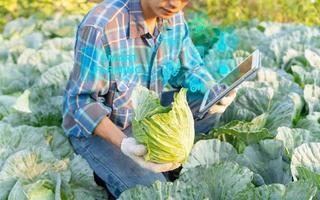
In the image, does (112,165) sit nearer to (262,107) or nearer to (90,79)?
(90,79)

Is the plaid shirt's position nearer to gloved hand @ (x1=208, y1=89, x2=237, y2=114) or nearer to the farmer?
the farmer

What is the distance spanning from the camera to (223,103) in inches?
108

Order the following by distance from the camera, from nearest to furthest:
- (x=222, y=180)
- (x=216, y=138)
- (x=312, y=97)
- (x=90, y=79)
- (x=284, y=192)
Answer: (x=284, y=192)
(x=222, y=180)
(x=90, y=79)
(x=216, y=138)
(x=312, y=97)

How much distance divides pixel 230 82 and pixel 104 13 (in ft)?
2.21

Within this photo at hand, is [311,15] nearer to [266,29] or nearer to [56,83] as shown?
[266,29]

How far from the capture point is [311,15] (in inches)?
261

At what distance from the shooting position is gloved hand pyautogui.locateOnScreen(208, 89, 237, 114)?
2.71m

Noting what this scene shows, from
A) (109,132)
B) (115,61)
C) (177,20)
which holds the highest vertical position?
(177,20)

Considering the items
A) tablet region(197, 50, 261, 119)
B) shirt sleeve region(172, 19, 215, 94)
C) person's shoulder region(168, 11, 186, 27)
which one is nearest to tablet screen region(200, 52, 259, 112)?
tablet region(197, 50, 261, 119)

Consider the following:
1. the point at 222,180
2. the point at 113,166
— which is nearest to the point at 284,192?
the point at 222,180

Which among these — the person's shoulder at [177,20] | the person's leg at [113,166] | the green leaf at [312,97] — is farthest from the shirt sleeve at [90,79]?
the green leaf at [312,97]

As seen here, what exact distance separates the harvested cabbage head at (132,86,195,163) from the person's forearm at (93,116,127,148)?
0.15m

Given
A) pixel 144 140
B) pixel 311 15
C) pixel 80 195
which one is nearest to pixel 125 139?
pixel 144 140

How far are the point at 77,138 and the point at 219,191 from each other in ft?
3.09
